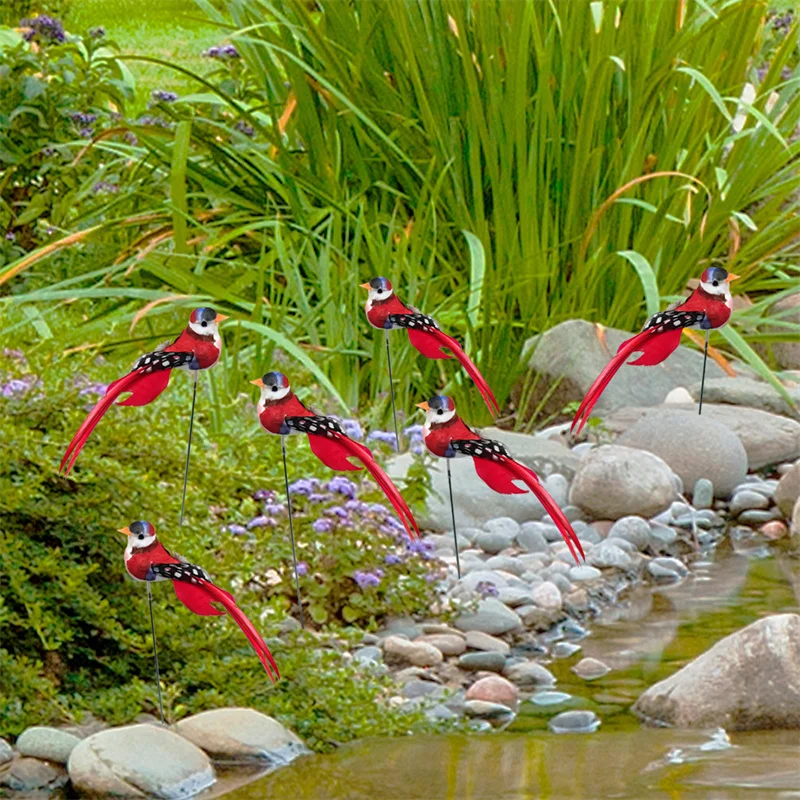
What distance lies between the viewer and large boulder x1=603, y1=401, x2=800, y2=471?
6.64m

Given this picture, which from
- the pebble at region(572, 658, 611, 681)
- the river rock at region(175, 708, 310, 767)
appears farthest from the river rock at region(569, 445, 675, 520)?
the river rock at region(175, 708, 310, 767)

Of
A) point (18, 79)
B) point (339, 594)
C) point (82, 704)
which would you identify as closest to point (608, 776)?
point (82, 704)

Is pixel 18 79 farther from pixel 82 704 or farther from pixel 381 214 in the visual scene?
pixel 82 704

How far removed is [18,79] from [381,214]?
259 centimetres

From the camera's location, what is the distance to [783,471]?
6668mm

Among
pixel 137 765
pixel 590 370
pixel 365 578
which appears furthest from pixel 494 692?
pixel 590 370

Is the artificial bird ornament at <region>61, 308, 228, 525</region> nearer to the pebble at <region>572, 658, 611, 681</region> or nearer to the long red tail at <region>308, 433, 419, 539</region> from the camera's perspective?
the long red tail at <region>308, 433, 419, 539</region>

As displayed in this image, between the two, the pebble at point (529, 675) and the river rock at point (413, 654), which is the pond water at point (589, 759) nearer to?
the pebble at point (529, 675)

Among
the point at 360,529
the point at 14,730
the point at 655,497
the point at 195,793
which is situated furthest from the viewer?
the point at 655,497

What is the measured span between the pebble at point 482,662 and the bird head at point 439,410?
3238 millimetres

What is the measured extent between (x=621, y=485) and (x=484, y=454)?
4711mm

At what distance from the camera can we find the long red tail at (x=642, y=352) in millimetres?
932

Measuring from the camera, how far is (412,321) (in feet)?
3.54

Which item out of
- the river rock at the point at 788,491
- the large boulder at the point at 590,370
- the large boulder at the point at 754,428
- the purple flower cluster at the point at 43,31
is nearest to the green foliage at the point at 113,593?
the large boulder at the point at 590,370
